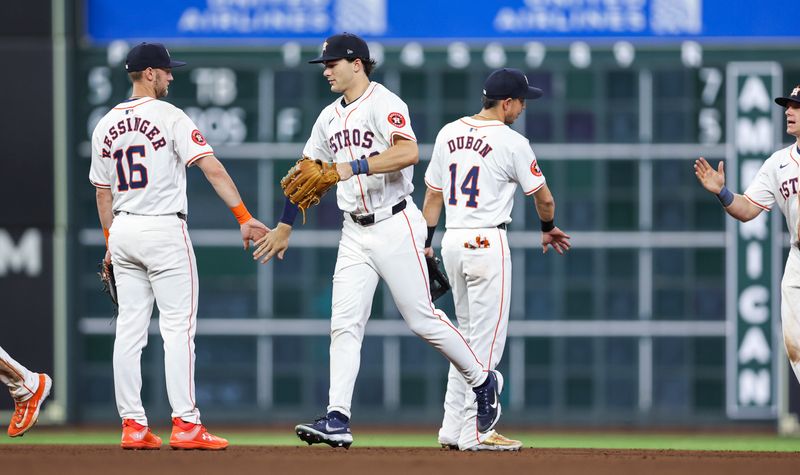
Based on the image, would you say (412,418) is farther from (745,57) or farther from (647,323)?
(745,57)

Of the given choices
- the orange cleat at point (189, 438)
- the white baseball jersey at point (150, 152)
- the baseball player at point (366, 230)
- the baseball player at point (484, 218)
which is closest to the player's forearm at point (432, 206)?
the baseball player at point (484, 218)

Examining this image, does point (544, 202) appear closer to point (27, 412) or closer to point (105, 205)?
point (105, 205)

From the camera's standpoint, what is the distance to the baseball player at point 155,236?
7.12 meters

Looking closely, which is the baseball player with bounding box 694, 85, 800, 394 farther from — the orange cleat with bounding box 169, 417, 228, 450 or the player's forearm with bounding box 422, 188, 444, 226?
the orange cleat with bounding box 169, 417, 228, 450

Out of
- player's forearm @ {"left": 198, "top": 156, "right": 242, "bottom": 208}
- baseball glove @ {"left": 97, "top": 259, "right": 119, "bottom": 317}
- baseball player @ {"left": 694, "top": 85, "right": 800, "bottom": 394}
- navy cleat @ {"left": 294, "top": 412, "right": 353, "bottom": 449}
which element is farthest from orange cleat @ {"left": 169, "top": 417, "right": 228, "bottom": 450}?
baseball player @ {"left": 694, "top": 85, "right": 800, "bottom": 394}

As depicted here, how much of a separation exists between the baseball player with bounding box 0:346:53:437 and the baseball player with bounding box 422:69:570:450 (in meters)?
2.01

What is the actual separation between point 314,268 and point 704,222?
279 cm

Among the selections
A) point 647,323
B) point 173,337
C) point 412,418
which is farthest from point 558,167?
point 173,337

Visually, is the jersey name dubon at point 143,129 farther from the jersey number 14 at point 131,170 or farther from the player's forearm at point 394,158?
the player's forearm at point 394,158

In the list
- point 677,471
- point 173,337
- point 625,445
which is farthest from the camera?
point 625,445

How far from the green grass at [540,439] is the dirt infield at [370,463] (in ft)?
10.0

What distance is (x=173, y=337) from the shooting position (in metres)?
7.12

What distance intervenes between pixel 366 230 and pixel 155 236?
96cm

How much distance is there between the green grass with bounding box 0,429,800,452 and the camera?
1007cm
